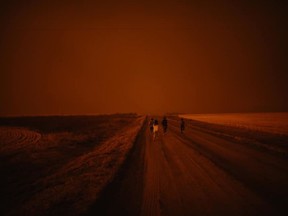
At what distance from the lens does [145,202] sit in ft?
21.0

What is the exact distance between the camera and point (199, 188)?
734cm

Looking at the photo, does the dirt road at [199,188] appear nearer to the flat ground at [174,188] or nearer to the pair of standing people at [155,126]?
the flat ground at [174,188]

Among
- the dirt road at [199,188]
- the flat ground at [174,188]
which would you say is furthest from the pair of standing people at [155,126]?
the dirt road at [199,188]

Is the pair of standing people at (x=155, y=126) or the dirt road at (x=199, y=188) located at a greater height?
the pair of standing people at (x=155, y=126)

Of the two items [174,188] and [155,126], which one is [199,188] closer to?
[174,188]

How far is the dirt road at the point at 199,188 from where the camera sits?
5.89m

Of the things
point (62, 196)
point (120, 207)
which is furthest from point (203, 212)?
point (62, 196)

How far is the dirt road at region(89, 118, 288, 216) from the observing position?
19.3ft

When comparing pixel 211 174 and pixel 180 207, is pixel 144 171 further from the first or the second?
pixel 180 207

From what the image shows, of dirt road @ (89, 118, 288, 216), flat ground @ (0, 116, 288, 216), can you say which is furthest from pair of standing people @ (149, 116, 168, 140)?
dirt road @ (89, 118, 288, 216)

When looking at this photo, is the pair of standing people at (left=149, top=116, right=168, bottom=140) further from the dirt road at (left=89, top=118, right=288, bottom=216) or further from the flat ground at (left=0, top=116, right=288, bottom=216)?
the dirt road at (left=89, top=118, right=288, bottom=216)

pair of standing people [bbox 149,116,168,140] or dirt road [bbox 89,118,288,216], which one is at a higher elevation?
pair of standing people [bbox 149,116,168,140]

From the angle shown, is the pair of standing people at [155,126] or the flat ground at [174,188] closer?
the flat ground at [174,188]

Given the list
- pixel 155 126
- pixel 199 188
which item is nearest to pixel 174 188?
pixel 199 188
